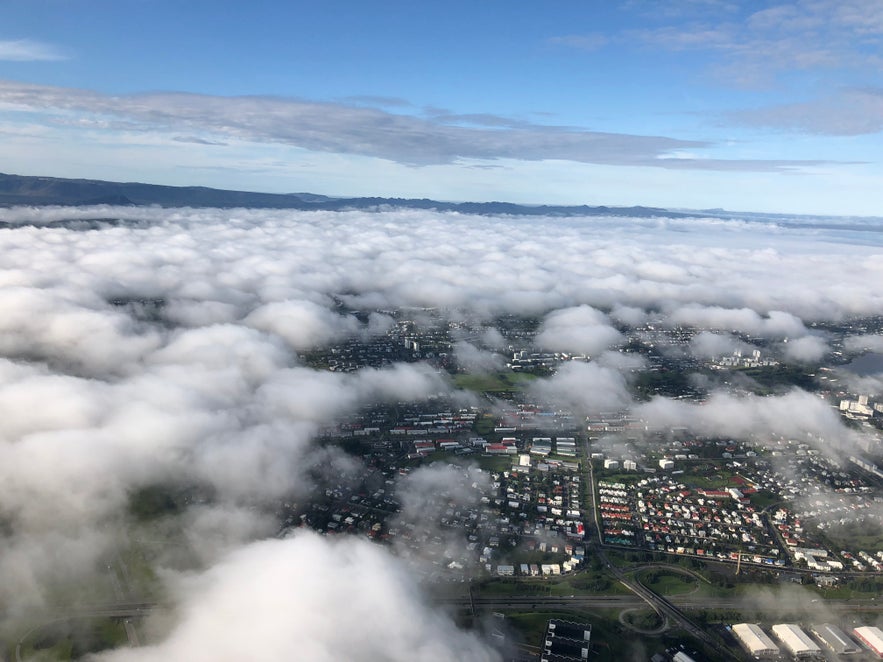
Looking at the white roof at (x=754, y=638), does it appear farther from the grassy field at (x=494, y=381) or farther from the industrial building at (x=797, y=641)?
the grassy field at (x=494, y=381)

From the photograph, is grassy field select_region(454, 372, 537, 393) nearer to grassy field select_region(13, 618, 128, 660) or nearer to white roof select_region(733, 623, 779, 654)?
white roof select_region(733, 623, 779, 654)

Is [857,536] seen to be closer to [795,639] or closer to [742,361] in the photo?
[795,639]

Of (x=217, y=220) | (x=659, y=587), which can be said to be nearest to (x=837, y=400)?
(x=659, y=587)

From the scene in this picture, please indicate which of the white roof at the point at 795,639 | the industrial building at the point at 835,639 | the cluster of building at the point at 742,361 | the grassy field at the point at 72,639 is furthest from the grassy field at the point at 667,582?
the cluster of building at the point at 742,361

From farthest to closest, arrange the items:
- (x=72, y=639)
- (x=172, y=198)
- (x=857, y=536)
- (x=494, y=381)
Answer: (x=172, y=198) < (x=494, y=381) < (x=857, y=536) < (x=72, y=639)

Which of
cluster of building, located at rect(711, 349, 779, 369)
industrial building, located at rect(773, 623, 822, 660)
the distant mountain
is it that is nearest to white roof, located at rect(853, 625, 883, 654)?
industrial building, located at rect(773, 623, 822, 660)

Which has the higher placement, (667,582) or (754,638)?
(754,638)

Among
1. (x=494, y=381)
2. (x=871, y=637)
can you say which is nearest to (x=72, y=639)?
(x=871, y=637)
